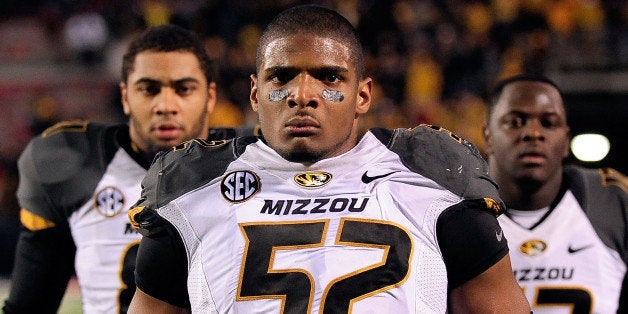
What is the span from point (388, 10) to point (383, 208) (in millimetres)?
9529

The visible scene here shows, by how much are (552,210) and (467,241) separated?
186 centimetres

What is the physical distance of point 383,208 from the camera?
226 cm

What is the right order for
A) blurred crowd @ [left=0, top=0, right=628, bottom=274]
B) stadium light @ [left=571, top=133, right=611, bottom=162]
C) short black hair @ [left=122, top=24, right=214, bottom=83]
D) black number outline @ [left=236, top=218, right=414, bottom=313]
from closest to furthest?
black number outline @ [left=236, top=218, right=414, bottom=313], short black hair @ [left=122, top=24, right=214, bottom=83], stadium light @ [left=571, top=133, right=611, bottom=162], blurred crowd @ [left=0, top=0, right=628, bottom=274]

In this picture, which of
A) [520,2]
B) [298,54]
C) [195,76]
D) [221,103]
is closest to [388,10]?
[520,2]

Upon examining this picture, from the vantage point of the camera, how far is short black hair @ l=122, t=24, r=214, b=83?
383 cm

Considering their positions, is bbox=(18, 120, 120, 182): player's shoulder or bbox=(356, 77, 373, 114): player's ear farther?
Answer: bbox=(18, 120, 120, 182): player's shoulder

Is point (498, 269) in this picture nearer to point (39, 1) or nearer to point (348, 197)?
point (348, 197)

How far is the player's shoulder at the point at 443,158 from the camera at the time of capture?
2311 mm

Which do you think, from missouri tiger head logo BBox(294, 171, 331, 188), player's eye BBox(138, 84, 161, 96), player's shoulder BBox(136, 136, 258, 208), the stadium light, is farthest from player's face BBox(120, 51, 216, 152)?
the stadium light

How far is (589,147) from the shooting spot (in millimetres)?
7895

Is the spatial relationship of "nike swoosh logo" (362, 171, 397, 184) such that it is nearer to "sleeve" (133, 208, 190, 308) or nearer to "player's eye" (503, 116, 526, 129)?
"sleeve" (133, 208, 190, 308)

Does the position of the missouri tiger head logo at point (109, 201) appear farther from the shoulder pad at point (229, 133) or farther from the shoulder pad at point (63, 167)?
the shoulder pad at point (229, 133)

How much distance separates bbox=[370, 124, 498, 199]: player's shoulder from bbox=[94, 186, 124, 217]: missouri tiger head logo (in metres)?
1.54

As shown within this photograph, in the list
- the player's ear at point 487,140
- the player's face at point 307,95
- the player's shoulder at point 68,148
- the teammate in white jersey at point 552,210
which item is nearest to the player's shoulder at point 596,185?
the teammate in white jersey at point 552,210
